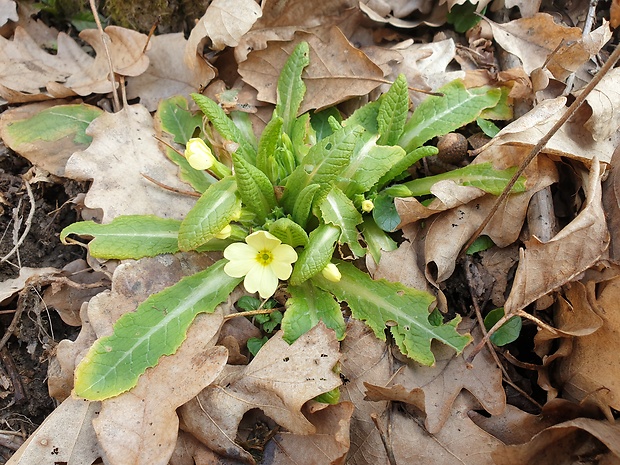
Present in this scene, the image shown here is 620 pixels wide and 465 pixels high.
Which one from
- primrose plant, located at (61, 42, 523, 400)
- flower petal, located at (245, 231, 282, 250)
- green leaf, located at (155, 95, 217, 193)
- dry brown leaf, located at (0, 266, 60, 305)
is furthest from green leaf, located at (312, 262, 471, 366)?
dry brown leaf, located at (0, 266, 60, 305)

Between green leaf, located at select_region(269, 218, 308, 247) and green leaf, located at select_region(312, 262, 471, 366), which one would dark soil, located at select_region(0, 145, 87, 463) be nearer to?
green leaf, located at select_region(269, 218, 308, 247)

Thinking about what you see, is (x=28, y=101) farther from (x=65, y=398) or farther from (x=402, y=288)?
(x=402, y=288)

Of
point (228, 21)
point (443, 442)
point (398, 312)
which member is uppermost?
point (228, 21)

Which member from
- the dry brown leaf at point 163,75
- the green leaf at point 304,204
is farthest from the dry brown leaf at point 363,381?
the dry brown leaf at point 163,75

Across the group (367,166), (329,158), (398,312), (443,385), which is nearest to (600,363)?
(443,385)

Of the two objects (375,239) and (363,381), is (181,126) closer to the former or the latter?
(375,239)
